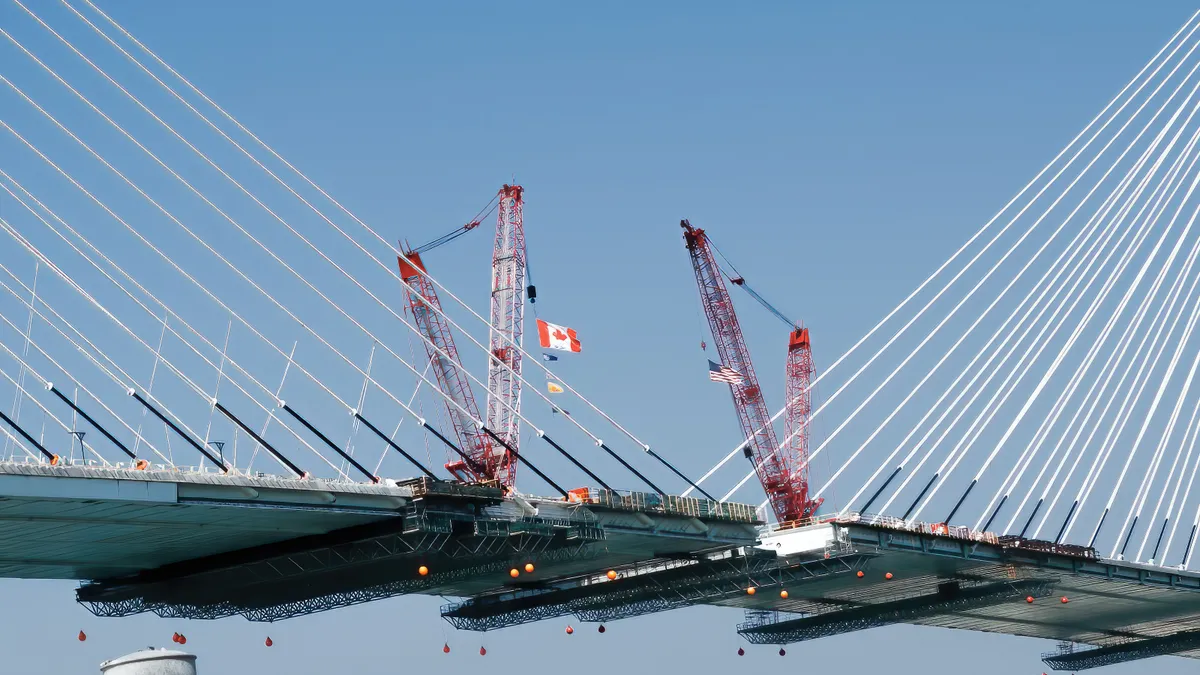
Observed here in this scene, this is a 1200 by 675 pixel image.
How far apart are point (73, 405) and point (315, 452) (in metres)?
13.9

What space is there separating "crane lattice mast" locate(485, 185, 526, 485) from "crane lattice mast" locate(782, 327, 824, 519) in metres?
Result: 23.2

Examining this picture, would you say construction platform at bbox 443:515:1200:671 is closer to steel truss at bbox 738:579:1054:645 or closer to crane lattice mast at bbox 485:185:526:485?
steel truss at bbox 738:579:1054:645

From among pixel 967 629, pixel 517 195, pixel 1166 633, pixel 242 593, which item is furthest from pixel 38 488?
pixel 1166 633

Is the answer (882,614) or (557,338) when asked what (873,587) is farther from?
(557,338)

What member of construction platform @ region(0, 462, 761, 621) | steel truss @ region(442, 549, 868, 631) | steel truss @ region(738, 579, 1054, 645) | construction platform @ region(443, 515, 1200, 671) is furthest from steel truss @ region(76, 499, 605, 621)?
steel truss @ region(738, 579, 1054, 645)

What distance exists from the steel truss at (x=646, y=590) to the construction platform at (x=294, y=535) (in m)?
1.82

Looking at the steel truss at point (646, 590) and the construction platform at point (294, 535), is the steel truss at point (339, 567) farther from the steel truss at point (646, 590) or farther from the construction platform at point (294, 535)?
the steel truss at point (646, 590)

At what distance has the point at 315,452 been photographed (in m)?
79.1

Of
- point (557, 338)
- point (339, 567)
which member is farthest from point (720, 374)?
point (339, 567)

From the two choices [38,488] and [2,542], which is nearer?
[38,488]

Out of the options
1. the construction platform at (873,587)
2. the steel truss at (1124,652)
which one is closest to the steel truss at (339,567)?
the construction platform at (873,587)

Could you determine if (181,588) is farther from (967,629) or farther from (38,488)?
(967,629)

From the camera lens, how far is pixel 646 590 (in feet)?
350

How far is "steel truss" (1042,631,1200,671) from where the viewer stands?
5743 inches
